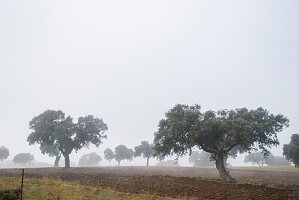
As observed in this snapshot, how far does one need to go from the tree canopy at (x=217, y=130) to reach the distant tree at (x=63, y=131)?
3942cm

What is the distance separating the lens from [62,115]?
8762 cm

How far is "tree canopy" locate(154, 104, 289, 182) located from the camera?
44500mm

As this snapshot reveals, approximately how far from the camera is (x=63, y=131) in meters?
80.6

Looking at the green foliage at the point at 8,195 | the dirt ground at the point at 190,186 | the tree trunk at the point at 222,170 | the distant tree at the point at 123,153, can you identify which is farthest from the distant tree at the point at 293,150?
the distant tree at the point at 123,153

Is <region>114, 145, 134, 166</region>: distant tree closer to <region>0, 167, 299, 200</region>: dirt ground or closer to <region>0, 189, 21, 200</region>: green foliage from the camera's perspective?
<region>0, 167, 299, 200</region>: dirt ground

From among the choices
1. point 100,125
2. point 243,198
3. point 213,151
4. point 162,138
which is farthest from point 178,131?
point 100,125

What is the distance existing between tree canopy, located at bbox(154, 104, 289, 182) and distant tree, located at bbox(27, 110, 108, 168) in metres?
39.4

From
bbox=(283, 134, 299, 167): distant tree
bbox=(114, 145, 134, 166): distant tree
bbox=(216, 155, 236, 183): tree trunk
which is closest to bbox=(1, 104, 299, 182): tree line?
bbox=(216, 155, 236, 183): tree trunk

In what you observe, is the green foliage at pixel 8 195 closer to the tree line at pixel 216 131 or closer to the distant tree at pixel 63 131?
the tree line at pixel 216 131

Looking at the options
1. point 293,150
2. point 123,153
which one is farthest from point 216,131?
point 123,153

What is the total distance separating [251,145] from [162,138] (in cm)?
1441

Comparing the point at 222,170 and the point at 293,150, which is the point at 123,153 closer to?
the point at 293,150

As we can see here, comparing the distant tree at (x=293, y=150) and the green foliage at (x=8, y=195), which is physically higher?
the distant tree at (x=293, y=150)

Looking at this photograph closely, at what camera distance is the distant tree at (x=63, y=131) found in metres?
82.6
